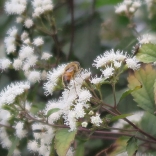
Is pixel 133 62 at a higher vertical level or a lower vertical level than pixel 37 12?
lower

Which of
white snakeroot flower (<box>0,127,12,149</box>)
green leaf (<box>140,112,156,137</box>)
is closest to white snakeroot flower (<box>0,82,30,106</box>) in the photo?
white snakeroot flower (<box>0,127,12,149</box>)

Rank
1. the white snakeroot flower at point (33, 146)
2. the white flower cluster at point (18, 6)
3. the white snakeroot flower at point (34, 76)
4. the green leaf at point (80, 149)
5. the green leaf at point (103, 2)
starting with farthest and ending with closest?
the green leaf at point (103, 2) < the white flower cluster at point (18, 6) < the white snakeroot flower at point (34, 76) < the white snakeroot flower at point (33, 146) < the green leaf at point (80, 149)

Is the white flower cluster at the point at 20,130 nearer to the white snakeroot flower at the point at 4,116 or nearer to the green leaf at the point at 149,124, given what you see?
the white snakeroot flower at the point at 4,116

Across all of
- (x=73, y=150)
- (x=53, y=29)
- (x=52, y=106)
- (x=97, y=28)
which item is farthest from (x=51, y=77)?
(x=97, y=28)

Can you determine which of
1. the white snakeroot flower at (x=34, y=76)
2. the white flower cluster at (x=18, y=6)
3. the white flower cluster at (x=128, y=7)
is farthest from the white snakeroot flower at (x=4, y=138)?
the white flower cluster at (x=128, y=7)

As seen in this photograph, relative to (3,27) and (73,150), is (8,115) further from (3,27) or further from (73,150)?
(3,27)

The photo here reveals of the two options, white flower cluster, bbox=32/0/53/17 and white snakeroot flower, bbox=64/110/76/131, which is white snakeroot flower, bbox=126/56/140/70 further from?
white flower cluster, bbox=32/0/53/17

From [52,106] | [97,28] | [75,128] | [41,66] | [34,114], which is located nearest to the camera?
[75,128]
